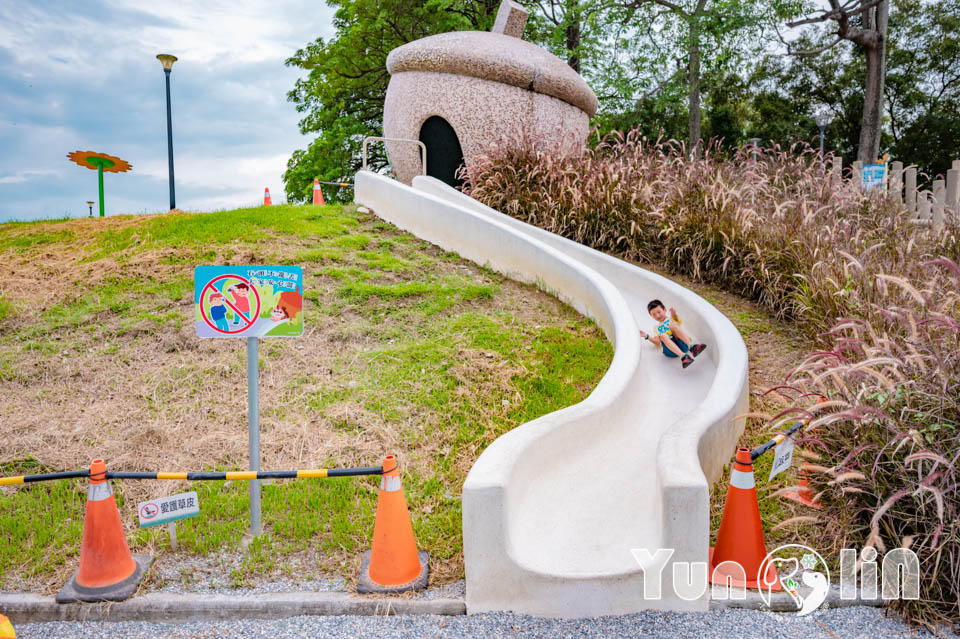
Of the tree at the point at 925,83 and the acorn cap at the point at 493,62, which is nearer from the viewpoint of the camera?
the acorn cap at the point at 493,62

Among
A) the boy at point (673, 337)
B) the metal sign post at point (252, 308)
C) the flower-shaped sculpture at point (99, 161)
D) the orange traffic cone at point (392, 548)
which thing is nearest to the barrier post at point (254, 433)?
the metal sign post at point (252, 308)

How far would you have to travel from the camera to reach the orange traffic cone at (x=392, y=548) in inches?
131

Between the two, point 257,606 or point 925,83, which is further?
point 925,83

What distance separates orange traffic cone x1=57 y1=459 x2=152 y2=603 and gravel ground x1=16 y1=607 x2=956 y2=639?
0.72ft

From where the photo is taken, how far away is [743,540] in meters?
3.35

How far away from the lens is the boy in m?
5.80

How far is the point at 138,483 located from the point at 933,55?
32.4 m

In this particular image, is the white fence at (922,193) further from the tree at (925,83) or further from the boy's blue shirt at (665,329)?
the tree at (925,83)

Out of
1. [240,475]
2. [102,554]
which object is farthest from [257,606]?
[102,554]

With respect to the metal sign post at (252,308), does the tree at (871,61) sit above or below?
above

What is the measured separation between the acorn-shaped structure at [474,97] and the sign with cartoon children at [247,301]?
822cm

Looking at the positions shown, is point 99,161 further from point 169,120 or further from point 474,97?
point 474,97

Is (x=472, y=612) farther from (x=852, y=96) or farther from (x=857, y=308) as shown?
(x=852, y=96)

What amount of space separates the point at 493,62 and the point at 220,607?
1091 cm
